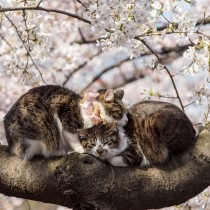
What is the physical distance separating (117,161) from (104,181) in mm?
351

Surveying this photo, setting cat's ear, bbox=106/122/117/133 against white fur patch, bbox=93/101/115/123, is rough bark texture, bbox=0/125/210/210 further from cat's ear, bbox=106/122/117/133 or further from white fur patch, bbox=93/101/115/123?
white fur patch, bbox=93/101/115/123

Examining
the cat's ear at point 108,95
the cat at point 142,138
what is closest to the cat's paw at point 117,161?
the cat at point 142,138

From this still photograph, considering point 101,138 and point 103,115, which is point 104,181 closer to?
point 101,138

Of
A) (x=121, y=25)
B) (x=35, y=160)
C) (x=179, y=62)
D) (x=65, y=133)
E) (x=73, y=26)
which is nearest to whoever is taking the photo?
(x=35, y=160)

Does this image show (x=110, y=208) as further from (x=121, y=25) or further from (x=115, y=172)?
(x=121, y=25)

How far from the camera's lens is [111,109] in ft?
11.9

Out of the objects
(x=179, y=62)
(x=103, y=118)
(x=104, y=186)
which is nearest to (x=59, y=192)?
(x=104, y=186)

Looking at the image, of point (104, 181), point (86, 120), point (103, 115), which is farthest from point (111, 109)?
point (104, 181)

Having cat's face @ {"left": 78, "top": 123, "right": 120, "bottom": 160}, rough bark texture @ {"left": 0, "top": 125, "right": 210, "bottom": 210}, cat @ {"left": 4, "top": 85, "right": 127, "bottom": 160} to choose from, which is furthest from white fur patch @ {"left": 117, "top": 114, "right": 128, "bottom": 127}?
rough bark texture @ {"left": 0, "top": 125, "right": 210, "bottom": 210}

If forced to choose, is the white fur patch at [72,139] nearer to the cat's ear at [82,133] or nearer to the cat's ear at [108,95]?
the cat's ear at [82,133]

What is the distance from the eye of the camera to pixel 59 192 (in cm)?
297

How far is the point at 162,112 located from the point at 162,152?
0.33 meters

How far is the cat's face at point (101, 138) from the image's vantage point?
11.2ft

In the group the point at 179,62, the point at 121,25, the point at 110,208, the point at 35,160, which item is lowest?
the point at 179,62
